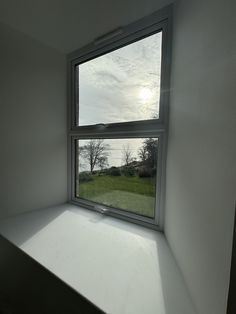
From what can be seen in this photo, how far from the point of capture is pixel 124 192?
137 centimetres

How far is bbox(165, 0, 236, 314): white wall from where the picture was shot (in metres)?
0.40

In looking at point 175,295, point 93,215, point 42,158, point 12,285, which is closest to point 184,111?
point 175,295

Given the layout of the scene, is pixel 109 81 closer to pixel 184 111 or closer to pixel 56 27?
pixel 56 27

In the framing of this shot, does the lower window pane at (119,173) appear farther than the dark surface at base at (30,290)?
Yes

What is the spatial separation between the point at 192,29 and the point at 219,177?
643mm

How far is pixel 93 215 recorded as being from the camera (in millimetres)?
1421

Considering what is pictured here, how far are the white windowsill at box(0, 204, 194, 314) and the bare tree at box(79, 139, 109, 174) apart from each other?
1.50 ft

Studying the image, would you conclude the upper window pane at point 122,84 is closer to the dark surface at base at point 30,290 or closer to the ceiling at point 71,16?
the ceiling at point 71,16

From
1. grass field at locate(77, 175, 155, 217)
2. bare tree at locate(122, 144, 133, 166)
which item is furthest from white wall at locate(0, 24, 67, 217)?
bare tree at locate(122, 144, 133, 166)

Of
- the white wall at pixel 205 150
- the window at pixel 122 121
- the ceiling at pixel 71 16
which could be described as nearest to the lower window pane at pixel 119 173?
the window at pixel 122 121

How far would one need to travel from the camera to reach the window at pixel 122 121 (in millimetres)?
1138

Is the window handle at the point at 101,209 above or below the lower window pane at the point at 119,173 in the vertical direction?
below

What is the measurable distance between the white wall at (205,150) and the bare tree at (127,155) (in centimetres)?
48

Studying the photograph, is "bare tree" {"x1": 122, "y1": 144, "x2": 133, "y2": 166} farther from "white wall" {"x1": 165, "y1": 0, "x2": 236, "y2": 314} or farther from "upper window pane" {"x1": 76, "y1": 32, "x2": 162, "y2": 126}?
"white wall" {"x1": 165, "y1": 0, "x2": 236, "y2": 314}
